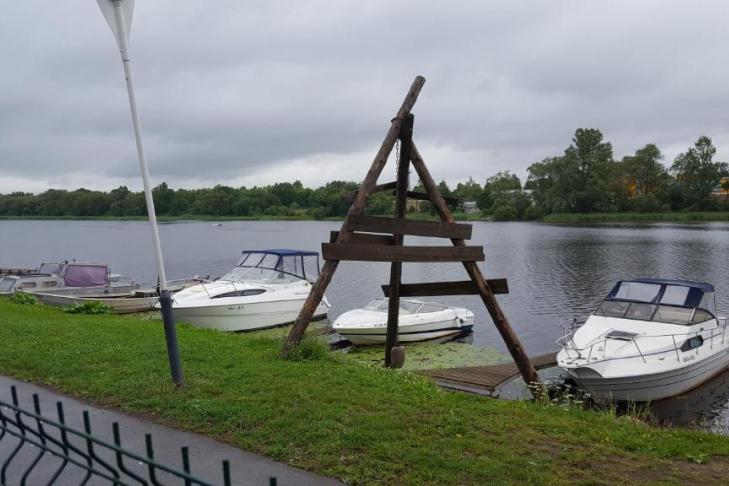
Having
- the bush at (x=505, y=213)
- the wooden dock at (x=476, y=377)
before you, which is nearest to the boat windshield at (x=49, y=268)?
the wooden dock at (x=476, y=377)

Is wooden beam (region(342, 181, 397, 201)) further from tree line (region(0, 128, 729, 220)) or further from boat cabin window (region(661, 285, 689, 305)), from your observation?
tree line (region(0, 128, 729, 220))

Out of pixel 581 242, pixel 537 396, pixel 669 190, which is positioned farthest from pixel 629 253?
pixel 669 190

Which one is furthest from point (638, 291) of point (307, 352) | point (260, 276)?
point (260, 276)

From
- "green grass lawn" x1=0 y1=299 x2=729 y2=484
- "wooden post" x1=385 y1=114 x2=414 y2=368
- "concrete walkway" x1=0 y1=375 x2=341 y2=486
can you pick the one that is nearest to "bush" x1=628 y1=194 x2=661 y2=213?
"wooden post" x1=385 y1=114 x2=414 y2=368

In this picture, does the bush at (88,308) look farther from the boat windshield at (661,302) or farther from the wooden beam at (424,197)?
the boat windshield at (661,302)

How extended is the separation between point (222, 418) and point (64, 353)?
4701mm

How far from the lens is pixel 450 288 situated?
11.1 m

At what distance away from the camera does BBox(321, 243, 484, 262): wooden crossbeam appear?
364 inches

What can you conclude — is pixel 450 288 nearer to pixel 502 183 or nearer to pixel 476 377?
pixel 476 377

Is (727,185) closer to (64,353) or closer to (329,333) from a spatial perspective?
(329,333)

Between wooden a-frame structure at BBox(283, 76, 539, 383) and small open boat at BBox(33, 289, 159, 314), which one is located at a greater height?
wooden a-frame structure at BBox(283, 76, 539, 383)

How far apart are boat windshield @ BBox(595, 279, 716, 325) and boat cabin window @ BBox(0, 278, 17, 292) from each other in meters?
22.3

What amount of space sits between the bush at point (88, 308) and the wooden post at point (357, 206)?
38.1 ft

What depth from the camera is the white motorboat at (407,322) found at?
1853 centimetres
